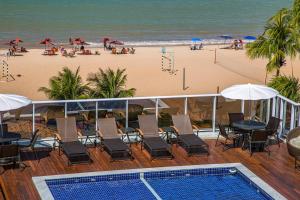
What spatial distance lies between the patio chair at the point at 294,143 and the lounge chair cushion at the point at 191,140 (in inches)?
73.1

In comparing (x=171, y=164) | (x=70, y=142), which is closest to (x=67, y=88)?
(x=70, y=142)

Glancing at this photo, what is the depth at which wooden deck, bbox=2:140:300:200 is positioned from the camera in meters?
11.3

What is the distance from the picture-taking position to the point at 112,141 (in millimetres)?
13055

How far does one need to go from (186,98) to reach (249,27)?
167ft

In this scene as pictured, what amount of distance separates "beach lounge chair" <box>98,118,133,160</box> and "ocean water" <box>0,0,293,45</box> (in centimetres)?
3326

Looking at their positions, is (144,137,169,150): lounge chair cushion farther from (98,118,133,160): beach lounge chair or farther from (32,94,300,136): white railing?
(32,94,300,136): white railing

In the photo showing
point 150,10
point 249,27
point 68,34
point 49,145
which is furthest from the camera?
point 150,10

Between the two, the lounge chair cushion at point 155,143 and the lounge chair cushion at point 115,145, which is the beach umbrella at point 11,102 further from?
the lounge chair cushion at point 155,143

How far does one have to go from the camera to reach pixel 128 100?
14000 mm

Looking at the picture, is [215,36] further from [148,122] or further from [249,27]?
[148,122]

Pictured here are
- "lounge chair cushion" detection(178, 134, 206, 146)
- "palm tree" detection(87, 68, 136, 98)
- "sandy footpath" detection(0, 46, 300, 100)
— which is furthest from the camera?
"sandy footpath" detection(0, 46, 300, 100)

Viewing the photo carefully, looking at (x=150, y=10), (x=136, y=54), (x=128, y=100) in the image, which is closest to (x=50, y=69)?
(x=136, y=54)

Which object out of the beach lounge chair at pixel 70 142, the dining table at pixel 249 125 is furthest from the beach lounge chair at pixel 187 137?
the beach lounge chair at pixel 70 142

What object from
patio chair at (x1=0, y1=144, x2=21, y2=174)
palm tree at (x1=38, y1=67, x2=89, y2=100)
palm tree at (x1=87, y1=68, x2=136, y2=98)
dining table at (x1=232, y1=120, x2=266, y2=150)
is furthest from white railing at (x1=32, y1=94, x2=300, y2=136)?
palm tree at (x1=38, y1=67, x2=89, y2=100)
